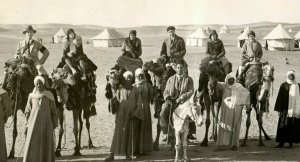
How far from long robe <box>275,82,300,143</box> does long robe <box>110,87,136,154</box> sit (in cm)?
334

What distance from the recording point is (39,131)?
8086 millimetres

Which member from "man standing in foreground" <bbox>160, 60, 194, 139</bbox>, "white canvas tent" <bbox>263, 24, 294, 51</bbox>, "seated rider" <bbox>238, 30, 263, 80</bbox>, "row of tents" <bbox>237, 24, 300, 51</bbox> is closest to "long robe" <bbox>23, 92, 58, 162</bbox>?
"man standing in foreground" <bbox>160, 60, 194, 139</bbox>

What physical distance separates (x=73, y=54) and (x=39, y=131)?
94.3 inches

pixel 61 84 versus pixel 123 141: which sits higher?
pixel 61 84

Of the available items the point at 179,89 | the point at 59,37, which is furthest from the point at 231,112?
the point at 59,37

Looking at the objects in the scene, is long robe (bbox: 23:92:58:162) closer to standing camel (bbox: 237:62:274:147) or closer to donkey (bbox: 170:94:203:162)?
donkey (bbox: 170:94:203:162)

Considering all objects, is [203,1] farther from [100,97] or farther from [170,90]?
[100,97]

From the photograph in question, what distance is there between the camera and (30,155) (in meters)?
8.02

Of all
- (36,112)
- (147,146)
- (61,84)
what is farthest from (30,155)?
(147,146)

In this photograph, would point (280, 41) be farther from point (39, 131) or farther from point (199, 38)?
point (39, 131)

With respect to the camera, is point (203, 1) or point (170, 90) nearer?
point (170, 90)

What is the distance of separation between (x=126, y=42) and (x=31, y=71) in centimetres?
216

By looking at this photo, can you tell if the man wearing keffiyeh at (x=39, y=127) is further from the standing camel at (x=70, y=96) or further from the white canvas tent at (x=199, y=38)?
the white canvas tent at (x=199, y=38)

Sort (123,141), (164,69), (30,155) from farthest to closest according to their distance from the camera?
(164,69), (123,141), (30,155)
